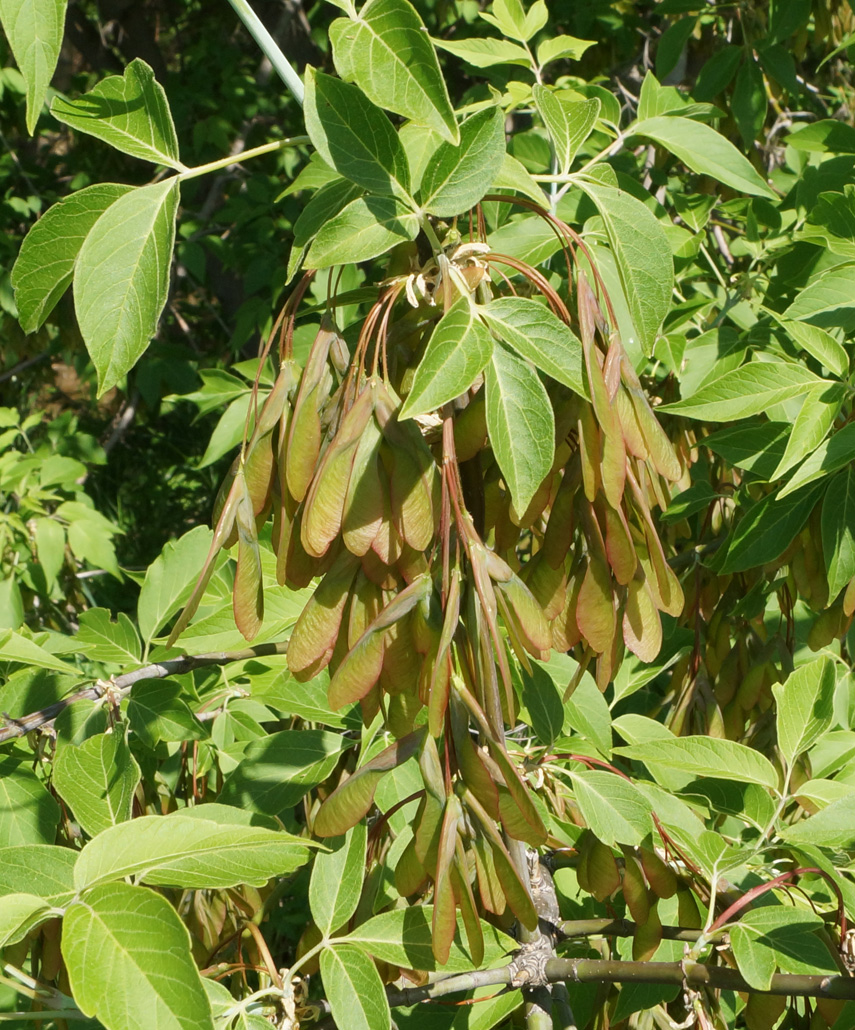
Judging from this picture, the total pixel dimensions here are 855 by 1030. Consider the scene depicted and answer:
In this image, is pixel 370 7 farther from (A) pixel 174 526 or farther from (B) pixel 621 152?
(A) pixel 174 526

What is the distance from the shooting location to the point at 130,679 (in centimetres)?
104

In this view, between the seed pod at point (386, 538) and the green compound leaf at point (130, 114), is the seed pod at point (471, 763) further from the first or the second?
the green compound leaf at point (130, 114)

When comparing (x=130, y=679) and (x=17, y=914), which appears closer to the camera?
(x=17, y=914)

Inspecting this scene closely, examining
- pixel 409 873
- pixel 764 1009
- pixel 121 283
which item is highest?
pixel 121 283

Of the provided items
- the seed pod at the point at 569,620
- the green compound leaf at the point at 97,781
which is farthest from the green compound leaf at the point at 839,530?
the green compound leaf at the point at 97,781

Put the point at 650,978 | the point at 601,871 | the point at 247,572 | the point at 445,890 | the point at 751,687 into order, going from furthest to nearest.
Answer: the point at 751,687 → the point at 601,871 → the point at 650,978 → the point at 247,572 → the point at 445,890

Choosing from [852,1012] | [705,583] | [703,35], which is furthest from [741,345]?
[703,35]

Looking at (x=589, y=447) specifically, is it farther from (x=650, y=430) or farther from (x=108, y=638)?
Result: (x=108, y=638)

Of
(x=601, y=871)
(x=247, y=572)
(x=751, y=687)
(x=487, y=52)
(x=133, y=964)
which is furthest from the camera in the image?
(x=487, y=52)

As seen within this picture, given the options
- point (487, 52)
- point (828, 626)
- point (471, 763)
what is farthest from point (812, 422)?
point (487, 52)

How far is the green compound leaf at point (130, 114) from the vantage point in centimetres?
77

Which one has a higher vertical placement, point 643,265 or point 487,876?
point 643,265

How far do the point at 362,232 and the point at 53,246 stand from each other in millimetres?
267

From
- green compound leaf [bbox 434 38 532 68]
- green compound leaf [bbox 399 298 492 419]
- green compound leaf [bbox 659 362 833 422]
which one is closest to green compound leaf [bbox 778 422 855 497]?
green compound leaf [bbox 659 362 833 422]
